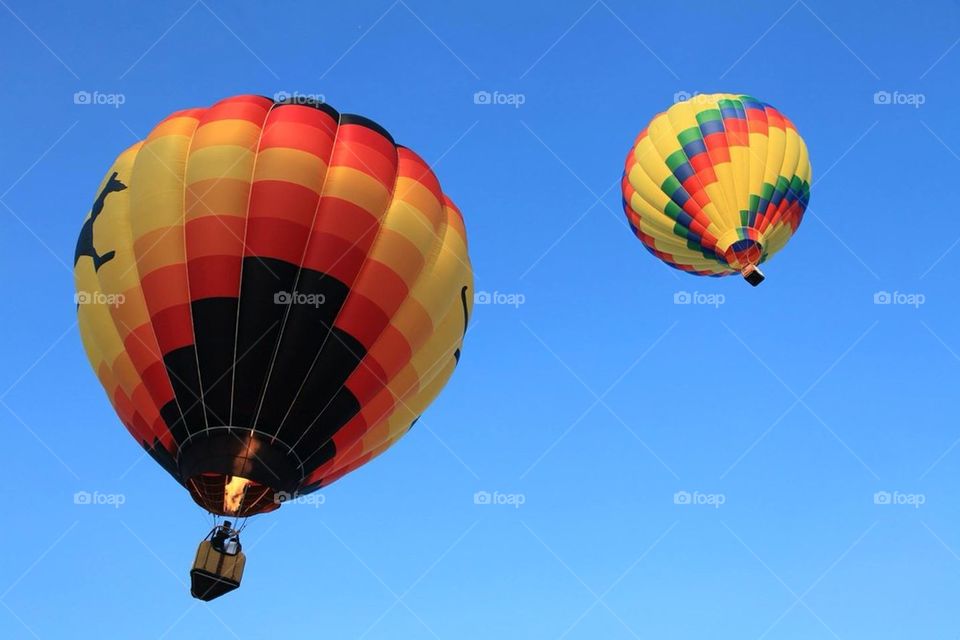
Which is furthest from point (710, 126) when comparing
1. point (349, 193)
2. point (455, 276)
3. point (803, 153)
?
point (349, 193)

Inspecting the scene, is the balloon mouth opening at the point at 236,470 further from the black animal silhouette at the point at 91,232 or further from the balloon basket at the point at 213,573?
the black animal silhouette at the point at 91,232

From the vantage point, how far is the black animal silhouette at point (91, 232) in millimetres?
12273

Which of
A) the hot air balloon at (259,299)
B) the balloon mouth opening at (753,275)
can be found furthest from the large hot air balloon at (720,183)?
the hot air balloon at (259,299)

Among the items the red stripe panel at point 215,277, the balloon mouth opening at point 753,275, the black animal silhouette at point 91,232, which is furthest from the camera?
the balloon mouth opening at point 753,275

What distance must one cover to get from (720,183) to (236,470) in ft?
41.6

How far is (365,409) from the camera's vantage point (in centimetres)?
1201

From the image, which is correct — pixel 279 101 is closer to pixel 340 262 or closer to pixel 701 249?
pixel 340 262

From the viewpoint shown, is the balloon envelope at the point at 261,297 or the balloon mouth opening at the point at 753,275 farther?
the balloon mouth opening at the point at 753,275

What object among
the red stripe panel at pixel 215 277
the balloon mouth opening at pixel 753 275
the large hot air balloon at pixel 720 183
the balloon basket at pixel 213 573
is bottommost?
the balloon basket at pixel 213 573

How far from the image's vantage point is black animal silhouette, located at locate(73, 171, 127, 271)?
12.3m

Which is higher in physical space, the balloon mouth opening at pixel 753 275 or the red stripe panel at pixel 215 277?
the balloon mouth opening at pixel 753 275

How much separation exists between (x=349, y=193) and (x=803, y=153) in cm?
1231

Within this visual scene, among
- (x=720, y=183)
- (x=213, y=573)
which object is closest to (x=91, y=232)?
(x=213, y=573)

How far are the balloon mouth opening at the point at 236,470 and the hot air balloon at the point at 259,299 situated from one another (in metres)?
0.02
